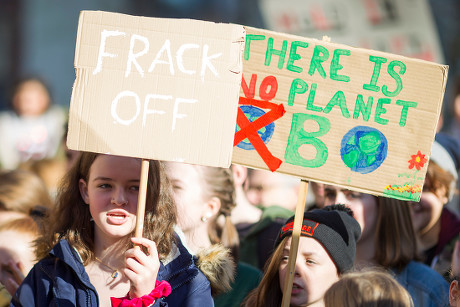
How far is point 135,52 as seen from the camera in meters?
2.83

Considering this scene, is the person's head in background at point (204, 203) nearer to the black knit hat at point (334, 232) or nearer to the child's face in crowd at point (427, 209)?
the black knit hat at point (334, 232)

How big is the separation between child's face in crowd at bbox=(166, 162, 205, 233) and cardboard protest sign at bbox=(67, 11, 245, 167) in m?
0.97

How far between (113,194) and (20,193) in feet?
5.59

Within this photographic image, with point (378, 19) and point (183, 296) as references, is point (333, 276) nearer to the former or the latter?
point (183, 296)

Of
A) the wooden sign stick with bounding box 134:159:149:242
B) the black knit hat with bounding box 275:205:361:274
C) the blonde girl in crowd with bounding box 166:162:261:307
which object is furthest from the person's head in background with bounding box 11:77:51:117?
the wooden sign stick with bounding box 134:159:149:242

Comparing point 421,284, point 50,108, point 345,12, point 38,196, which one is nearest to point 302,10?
point 345,12

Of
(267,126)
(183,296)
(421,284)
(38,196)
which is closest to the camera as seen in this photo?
(183,296)

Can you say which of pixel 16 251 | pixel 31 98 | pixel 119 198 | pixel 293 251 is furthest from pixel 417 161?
pixel 31 98

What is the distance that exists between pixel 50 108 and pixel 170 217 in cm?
475

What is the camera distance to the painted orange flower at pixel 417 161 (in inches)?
115

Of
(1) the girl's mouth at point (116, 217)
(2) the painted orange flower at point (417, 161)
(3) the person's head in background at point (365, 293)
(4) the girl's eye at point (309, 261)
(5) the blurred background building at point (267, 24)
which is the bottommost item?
(3) the person's head in background at point (365, 293)

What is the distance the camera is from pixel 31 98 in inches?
285

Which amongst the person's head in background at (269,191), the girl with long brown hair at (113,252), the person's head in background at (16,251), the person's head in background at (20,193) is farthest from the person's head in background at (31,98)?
the girl with long brown hair at (113,252)

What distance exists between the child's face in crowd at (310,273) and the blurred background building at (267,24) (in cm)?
359
